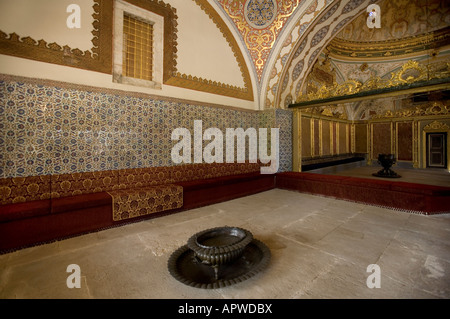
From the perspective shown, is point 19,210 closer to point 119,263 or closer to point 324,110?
point 119,263

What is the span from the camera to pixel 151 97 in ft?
16.1

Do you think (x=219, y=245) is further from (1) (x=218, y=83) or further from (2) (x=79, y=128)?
(1) (x=218, y=83)

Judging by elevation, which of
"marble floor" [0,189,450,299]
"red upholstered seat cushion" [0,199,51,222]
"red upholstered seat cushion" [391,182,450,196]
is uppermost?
"red upholstered seat cushion" [391,182,450,196]

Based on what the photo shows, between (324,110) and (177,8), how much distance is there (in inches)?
276

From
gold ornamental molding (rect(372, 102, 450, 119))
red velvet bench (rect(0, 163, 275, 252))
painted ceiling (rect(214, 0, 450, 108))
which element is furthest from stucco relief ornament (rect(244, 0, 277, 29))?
gold ornamental molding (rect(372, 102, 450, 119))

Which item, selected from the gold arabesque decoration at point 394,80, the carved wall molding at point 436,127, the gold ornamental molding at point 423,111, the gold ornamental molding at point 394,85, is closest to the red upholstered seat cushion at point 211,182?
the gold ornamental molding at point 394,85

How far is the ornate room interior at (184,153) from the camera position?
2.53m

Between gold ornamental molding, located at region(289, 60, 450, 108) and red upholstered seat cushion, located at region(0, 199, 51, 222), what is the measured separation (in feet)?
23.2

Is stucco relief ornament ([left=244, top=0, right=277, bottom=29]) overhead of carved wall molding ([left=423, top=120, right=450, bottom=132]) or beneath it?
overhead

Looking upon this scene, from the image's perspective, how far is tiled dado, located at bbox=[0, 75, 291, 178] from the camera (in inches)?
136

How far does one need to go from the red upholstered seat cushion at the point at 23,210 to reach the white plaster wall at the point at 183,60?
2.13 m

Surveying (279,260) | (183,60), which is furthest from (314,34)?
(279,260)

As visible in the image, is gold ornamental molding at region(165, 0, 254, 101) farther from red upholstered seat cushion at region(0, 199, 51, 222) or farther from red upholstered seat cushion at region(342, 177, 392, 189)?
red upholstered seat cushion at region(342, 177, 392, 189)
